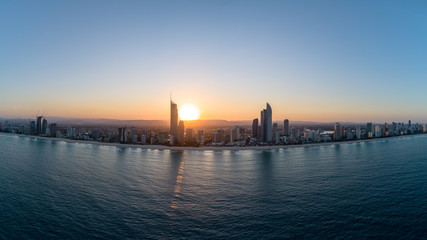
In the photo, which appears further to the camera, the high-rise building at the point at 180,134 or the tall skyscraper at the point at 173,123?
the tall skyscraper at the point at 173,123

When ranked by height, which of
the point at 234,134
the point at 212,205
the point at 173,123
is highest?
the point at 173,123

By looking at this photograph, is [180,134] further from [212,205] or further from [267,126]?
[212,205]

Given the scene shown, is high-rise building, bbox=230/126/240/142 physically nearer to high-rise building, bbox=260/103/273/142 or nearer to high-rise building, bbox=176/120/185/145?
high-rise building, bbox=260/103/273/142

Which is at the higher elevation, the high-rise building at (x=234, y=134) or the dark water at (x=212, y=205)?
the high-rise building at (x=234, y=134)

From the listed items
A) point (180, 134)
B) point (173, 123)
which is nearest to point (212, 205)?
point (180, 134)

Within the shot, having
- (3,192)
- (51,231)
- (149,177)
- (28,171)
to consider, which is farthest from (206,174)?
(28,171)

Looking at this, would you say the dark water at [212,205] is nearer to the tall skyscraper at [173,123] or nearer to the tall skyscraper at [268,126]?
the tall skyscraper at [173,123]

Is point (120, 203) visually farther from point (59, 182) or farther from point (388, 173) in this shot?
point (388, 173)

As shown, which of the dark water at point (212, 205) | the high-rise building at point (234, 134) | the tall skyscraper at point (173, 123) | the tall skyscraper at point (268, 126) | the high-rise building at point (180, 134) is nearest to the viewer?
the dark water at point (212, 205)

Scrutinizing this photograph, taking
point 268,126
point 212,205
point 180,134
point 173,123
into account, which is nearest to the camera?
point 212,205

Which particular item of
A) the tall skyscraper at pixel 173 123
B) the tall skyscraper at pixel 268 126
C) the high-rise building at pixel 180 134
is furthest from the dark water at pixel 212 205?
the tall skyscraper at pixel 268 126

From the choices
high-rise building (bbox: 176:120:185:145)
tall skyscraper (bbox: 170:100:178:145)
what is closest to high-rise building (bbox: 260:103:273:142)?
high-rise building (bbox: 176:120:185:145)
